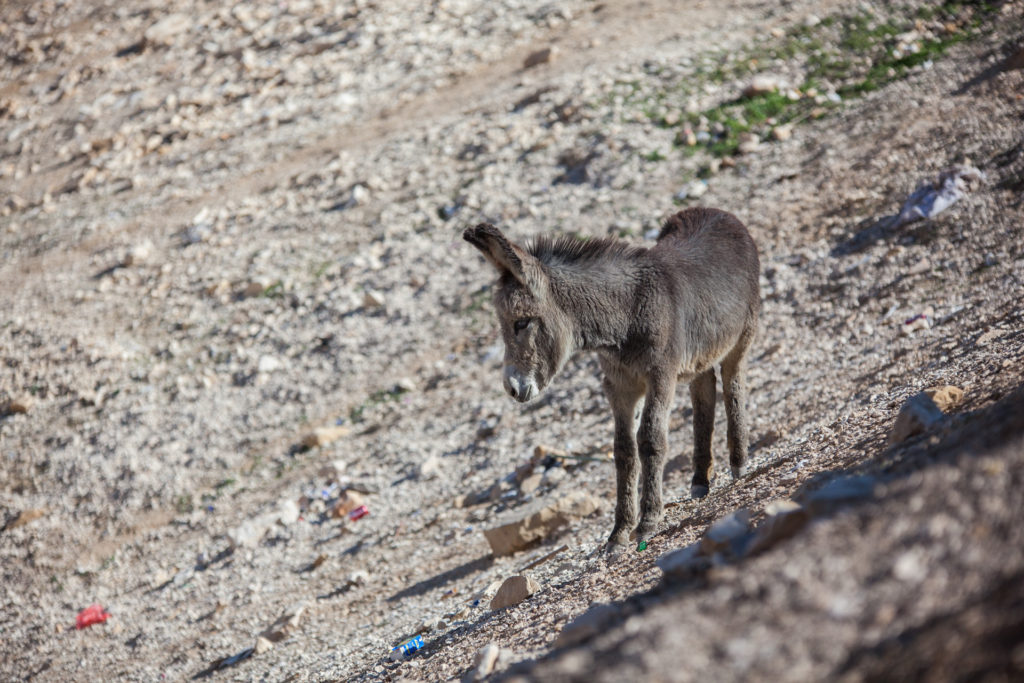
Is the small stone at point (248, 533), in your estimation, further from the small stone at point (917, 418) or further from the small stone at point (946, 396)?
the small stone at point (946, 396)

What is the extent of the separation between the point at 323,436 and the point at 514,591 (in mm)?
5655

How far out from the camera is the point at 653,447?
5695 mm

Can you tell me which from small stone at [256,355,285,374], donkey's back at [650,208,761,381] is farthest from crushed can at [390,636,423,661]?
small stone at [256,355,285,374]

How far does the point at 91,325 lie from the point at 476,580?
10016mm

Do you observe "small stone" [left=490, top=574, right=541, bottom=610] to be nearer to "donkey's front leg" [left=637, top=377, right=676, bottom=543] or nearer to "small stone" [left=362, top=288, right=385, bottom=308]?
"donkey's front leg" [left=637, top=377, right=676, bottom=543]

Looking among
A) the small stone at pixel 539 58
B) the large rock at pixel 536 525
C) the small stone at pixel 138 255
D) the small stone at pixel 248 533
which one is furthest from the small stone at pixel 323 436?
the small stone at pixel 539 58

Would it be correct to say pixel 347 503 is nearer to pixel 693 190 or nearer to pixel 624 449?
pixel 624 449

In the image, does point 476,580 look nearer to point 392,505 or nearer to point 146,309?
point 392,505

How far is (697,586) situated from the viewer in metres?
3.06

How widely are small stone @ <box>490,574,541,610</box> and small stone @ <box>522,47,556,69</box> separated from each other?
44.6 feet

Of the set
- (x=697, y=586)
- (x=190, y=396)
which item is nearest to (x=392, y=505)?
(x=190, y=396)

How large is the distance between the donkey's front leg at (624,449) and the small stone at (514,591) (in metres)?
0.63

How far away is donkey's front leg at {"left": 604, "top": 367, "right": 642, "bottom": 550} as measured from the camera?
19.2ft

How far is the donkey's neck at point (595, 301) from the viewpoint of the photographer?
18.2 ft
